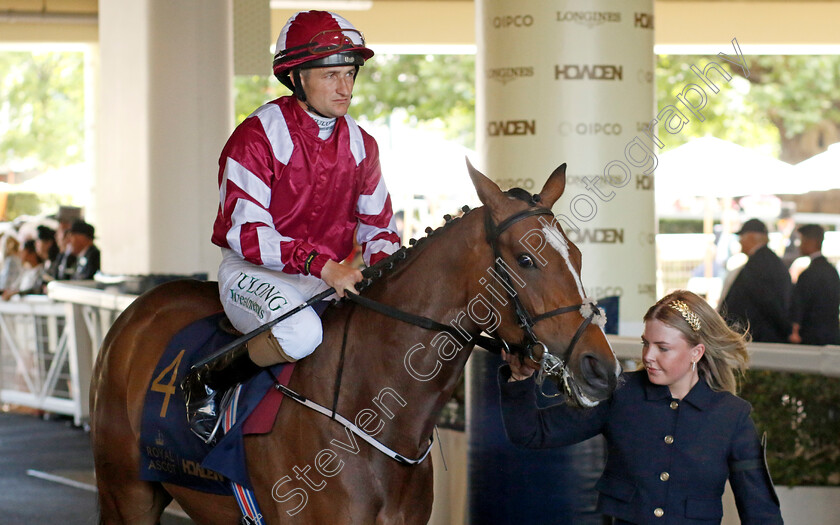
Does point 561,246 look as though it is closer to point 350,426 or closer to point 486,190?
point 486,190

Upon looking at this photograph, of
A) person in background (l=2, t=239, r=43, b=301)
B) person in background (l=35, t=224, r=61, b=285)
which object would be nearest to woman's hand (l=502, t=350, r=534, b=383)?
person in background (l=2, t=239, r=43, b=301)

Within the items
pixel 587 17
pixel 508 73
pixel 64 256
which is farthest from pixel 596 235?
pixel 64 256

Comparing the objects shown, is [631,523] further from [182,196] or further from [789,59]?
[789,59]

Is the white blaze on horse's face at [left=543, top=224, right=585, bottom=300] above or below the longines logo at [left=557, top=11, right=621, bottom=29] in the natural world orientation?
below

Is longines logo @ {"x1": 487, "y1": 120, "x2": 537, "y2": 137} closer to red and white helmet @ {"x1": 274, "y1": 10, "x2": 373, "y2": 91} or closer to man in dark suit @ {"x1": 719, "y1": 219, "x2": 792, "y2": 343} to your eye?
man in dark suit @ {"x1": 719, "y1": 219, "x2": 792, "y2": 343}

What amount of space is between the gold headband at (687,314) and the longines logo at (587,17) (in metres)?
3.07

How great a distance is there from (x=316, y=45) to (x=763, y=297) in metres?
5.48

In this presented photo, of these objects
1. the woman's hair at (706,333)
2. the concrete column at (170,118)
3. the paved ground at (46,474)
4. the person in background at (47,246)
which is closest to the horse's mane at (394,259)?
the woman's hair at (706,333)

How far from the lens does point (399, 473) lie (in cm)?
266

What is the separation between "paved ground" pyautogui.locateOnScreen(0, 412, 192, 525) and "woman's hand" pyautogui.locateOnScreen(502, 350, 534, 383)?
266 cm

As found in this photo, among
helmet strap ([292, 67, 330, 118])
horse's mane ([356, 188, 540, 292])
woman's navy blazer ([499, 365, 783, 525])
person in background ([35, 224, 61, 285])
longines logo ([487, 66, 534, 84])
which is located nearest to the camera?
woman's navy blazer ([499, 365, 783, 525])

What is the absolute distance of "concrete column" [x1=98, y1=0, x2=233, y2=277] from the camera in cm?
795

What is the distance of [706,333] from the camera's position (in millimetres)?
2629

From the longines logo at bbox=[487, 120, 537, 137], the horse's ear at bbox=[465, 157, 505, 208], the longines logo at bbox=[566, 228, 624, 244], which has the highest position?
the longines logo at bbox=[487, 120, 537, 137]
